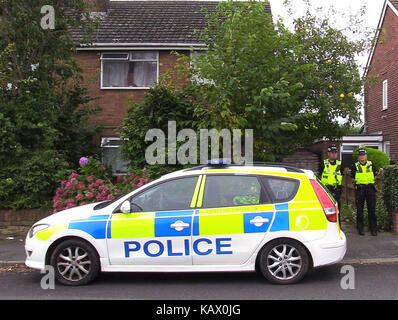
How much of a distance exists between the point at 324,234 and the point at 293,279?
0.70m

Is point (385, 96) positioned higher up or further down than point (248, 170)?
higher up

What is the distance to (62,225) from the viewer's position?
5.66 meters

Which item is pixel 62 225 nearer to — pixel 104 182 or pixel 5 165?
pixel 104 182

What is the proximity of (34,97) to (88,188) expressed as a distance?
110 inches

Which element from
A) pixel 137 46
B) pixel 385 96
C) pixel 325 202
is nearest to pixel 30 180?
pixel 325 202

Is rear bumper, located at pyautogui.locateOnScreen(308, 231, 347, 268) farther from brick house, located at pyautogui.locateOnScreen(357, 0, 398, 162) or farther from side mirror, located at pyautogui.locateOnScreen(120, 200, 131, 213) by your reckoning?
brick house, located at pyautogui.locateOnScreen(357, 0, 398, 162)

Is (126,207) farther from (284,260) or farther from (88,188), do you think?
(88,188)

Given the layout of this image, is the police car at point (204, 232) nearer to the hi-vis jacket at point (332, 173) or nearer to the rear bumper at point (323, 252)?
the rear bumper at point (323, 252)

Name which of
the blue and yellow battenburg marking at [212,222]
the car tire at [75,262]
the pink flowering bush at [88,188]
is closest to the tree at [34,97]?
the pink flowering bush at [88,188]

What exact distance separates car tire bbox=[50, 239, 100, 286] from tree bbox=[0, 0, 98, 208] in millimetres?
3931

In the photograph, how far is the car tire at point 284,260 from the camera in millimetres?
5484

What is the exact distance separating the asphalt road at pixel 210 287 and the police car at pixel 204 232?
233 mm

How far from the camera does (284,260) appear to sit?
550 cm
